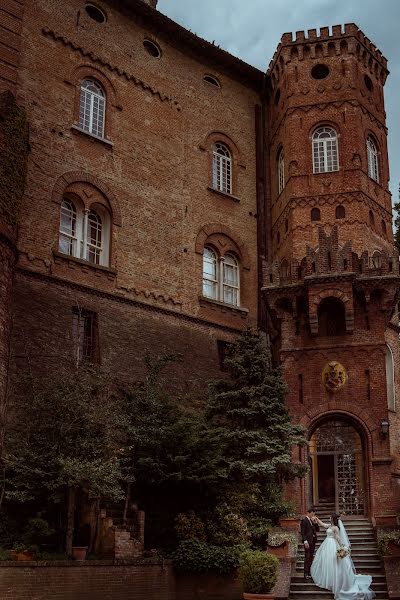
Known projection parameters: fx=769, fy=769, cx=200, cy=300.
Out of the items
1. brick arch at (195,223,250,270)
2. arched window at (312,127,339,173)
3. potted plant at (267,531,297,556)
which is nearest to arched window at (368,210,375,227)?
arched window at (312,127,339,173)

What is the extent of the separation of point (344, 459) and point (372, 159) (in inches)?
451

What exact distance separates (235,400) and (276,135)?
1204cm

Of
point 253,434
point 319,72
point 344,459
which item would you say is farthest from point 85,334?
point 319,72

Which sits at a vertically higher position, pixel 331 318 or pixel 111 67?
pixel 111 67

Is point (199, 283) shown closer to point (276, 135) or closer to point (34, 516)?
point (276, 135)

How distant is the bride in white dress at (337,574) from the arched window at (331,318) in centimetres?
812

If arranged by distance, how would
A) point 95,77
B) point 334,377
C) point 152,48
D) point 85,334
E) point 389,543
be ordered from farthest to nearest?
1. point 152,48
2. point 95,77
3. point 334,377
4. point 85,334
5. point 389,543

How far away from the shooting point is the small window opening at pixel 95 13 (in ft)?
89.8

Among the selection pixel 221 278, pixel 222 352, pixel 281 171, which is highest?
pixel 281 171

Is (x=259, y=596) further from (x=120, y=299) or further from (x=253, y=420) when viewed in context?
(x=120, y=299)

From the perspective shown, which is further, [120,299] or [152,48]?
[152,48]

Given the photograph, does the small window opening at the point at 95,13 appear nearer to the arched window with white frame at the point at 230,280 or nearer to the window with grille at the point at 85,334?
the arched window with white frame at the point at 230,280

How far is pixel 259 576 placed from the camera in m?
17.2

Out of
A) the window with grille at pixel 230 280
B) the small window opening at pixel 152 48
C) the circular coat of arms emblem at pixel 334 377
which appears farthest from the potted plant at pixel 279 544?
the small window opening at pixel 152 48
